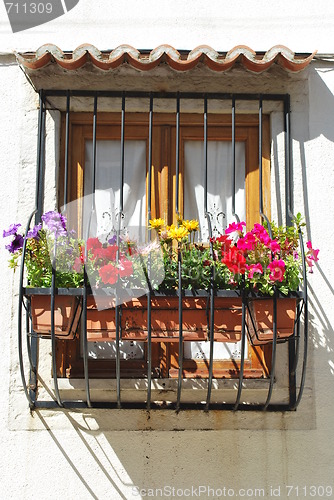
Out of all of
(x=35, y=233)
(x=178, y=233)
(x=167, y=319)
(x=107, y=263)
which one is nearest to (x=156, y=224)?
(x=178, y=233)

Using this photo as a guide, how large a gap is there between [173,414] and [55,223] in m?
1.06

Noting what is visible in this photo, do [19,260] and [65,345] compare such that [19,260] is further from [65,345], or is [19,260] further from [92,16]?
[92,16]

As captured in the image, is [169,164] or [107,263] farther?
[169,164]

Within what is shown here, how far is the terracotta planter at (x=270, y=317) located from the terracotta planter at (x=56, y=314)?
0.81 metres

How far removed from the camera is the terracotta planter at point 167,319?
3615 mm

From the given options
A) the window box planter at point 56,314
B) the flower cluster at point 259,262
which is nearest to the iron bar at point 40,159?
the window box planter at point 56,314

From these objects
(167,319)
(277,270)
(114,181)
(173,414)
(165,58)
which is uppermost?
(165,58)

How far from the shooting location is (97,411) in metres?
3.82

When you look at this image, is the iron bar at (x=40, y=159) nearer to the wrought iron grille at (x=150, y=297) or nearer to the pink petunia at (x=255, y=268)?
the wrought iron grille at (x=150, y=297)

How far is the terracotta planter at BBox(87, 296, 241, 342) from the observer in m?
3.62

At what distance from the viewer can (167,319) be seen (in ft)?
11.9

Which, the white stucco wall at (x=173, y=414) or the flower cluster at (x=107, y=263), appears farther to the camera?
the white stucco wall at (x=173, y=414)

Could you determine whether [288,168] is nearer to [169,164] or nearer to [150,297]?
[169,164]

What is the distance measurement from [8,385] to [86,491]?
63 cm
